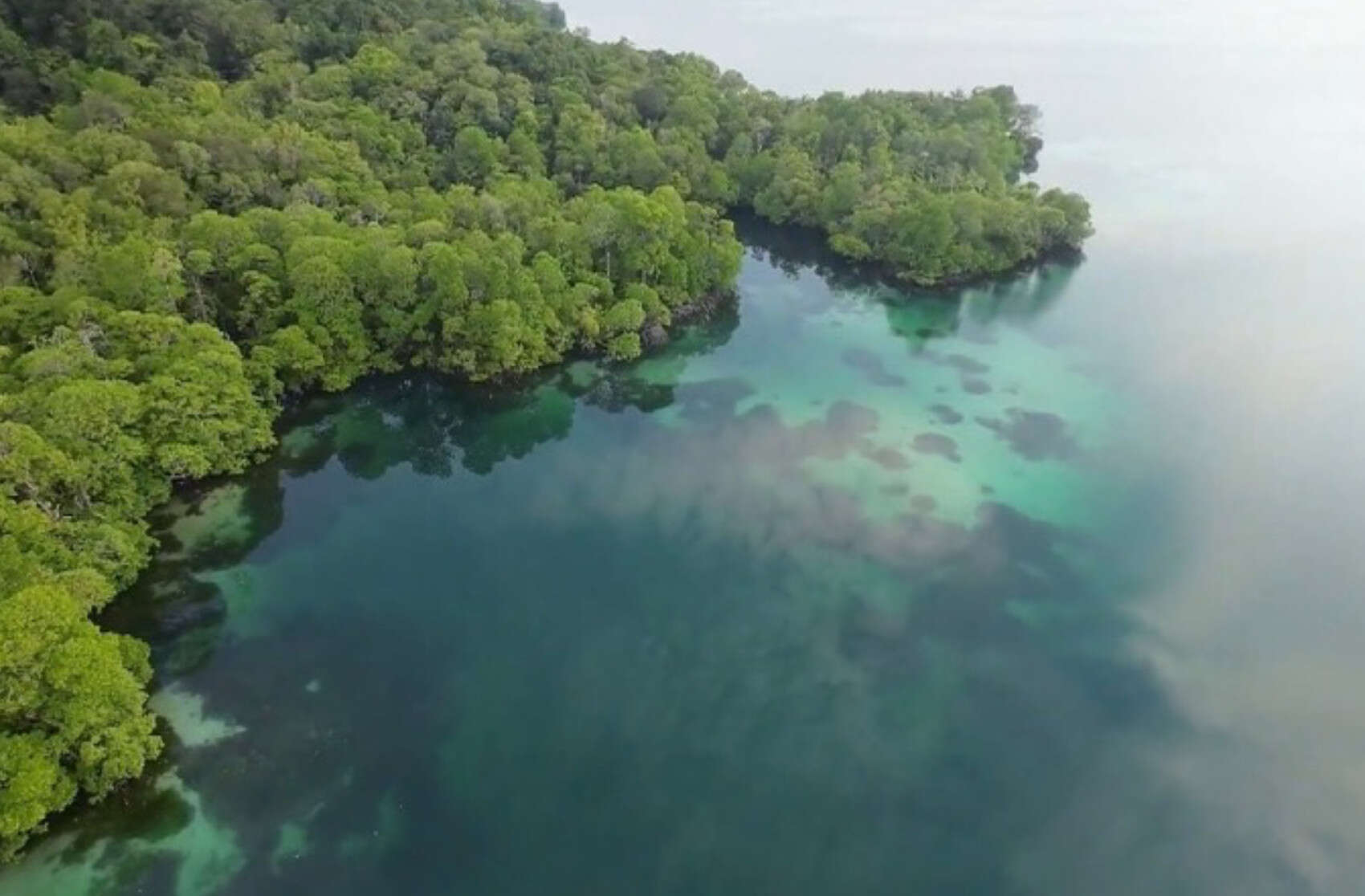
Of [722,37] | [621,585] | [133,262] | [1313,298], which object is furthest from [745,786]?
[722,37]

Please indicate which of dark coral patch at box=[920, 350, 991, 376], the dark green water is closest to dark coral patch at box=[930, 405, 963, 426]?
the dark green water

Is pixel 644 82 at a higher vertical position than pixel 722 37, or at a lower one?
lower

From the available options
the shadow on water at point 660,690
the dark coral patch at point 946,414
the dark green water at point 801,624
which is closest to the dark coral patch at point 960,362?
the dark green water at point 801,624

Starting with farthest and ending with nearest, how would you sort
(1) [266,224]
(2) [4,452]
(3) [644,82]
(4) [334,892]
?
(3) [644,82], (1) [266,224], (2) [4,452], (4) [334,892]

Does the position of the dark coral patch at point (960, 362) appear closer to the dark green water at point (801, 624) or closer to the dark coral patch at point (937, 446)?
the dark green water at point (801, 624)

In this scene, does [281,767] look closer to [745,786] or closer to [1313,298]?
[745,786]

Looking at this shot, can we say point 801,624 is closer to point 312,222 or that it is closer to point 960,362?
point 960,362
